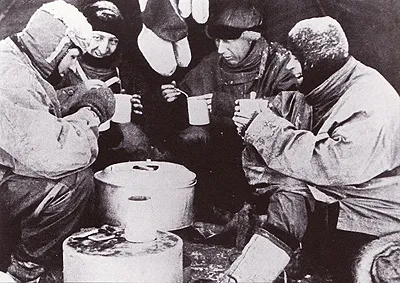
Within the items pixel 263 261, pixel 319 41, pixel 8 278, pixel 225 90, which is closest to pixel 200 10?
pixel 225 90

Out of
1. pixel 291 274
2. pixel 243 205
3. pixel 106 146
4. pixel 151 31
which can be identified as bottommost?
pixel 291 274

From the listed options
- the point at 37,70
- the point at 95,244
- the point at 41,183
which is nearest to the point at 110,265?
the point at 95,244

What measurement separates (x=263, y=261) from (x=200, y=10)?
1532 millimetres

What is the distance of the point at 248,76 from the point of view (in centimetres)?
379

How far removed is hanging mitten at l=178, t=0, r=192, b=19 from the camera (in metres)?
3.79

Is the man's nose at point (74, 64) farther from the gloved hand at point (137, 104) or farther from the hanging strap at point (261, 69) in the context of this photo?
the hanging strap at point (261, 69)

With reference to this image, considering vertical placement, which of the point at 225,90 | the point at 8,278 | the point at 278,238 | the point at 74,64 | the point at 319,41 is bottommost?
the point at 8,278

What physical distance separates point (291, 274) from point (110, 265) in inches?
42.0

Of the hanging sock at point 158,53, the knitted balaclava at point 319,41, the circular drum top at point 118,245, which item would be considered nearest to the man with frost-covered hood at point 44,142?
the circular drum top at point 118,245

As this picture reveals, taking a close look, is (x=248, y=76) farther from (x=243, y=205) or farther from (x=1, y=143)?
(x=1, y=143)

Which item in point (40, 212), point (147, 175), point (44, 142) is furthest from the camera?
point (147, 175)

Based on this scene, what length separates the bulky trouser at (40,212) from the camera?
3732 millimetres

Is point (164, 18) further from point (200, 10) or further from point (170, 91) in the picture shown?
point (170, 91)

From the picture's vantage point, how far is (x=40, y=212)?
375 centimetres
